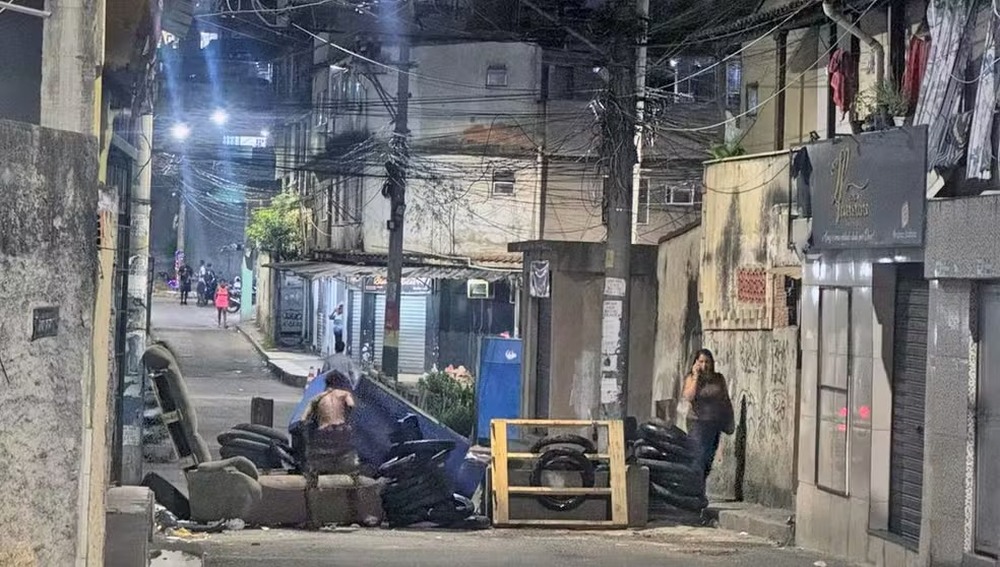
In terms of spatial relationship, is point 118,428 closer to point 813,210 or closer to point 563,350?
point 813,210

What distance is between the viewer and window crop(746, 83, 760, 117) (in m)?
19.6

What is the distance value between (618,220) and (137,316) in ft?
18.9

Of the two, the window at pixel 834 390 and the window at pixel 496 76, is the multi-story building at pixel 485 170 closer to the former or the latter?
the window at pixel 496 76

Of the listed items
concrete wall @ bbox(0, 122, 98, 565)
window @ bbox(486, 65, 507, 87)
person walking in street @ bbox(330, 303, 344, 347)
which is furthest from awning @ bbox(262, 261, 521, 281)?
concrete wall @ bbox(0, 122, 98, 565)

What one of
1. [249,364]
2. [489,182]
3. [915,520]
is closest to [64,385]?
[915,520]

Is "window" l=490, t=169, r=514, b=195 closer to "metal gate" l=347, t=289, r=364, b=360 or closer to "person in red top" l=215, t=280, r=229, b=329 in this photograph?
"metal gate" l=347, t=289, r=364, b=360

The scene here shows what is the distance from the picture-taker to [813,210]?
44.5 feet

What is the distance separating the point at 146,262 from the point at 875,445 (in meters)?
8.65

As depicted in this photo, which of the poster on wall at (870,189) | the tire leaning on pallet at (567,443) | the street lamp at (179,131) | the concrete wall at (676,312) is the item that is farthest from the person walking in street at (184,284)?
the poster on wall at (870,189)

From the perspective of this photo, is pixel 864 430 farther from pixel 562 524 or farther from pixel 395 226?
pixel 395 226

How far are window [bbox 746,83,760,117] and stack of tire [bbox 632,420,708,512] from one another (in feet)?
18.1

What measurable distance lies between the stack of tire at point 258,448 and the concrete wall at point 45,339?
8674 mm

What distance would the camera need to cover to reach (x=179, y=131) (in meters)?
42.8

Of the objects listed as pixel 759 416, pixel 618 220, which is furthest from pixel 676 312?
pixel 618 220
